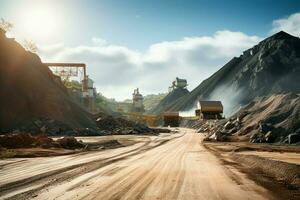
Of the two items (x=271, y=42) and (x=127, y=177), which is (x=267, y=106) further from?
(x=271, y=42)

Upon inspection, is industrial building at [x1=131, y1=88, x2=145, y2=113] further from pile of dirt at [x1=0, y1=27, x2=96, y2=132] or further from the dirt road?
the dirt road

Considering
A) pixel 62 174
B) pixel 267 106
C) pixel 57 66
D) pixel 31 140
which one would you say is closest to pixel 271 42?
pixel 57 66

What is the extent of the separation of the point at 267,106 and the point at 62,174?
35.3 metres

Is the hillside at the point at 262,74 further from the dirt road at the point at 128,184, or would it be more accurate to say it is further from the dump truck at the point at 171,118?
the dirt road at the point at 128,184

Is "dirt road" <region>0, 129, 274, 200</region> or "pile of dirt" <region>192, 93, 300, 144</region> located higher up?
"pile of dirt" <region>192, 93, 300, 144</region>

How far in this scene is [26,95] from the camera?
54750 mm

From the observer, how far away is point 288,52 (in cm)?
12000

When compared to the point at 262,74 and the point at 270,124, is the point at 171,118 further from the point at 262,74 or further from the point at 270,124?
the point at 270,124

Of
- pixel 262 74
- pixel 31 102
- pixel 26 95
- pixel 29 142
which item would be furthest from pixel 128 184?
pixel 262 74

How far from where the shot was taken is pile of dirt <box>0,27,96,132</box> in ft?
168

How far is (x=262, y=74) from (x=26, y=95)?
82.5 meters

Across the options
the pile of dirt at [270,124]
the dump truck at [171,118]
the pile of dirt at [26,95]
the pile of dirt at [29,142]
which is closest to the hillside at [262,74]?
the dump truck at [171,118]

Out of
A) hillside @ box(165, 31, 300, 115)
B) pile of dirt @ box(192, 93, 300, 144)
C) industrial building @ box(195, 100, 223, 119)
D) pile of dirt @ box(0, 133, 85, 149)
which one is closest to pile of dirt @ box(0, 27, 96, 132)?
pile of dirt @ box(0, 133, 85, 149)

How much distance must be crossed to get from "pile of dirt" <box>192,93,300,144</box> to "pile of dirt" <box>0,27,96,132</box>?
2478cm
